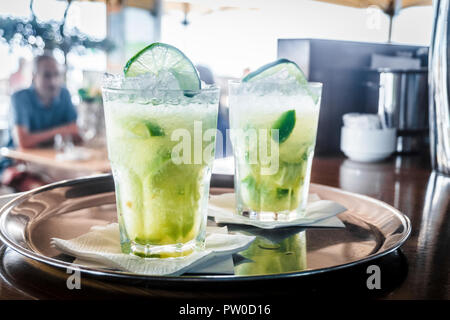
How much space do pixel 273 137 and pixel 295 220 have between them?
0.57 ft

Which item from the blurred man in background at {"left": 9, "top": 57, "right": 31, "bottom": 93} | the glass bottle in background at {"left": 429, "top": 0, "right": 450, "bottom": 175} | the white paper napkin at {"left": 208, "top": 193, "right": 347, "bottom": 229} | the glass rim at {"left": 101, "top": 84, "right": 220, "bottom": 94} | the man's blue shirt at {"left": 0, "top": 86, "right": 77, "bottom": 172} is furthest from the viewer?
the blurred man in background at {"left": 9, "top": 57, "right": 31, "bottom": 93}

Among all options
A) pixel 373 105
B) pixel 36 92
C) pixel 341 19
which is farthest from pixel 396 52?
pixel 341 19

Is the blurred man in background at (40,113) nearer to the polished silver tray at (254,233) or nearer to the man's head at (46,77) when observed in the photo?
the man's head at (46,77)

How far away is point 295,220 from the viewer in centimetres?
95

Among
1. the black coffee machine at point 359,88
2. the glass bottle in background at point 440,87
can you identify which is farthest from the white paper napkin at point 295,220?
the black coffee machine at point 359,88

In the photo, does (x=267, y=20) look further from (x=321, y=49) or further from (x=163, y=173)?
(x=163, y=173)

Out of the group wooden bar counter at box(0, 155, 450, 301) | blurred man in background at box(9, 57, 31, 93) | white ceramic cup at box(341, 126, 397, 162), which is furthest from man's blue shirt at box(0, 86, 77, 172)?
wooden bar counter at box(0, 155, 450, 301)

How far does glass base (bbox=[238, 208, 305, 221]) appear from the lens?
3.19 feet

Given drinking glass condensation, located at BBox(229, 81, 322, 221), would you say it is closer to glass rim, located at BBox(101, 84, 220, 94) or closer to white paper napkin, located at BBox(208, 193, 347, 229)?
white paper napkin, located at BBox(208, 193, 347, 229)

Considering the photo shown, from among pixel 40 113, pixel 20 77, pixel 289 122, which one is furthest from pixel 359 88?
pixel 20 77

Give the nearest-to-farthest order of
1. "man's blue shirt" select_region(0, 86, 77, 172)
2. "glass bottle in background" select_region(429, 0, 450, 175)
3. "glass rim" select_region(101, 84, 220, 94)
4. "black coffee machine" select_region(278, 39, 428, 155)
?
"glass rim" select_region(101, 84, 220, 94) → "glass bottle in background" select_region(429, 0, 450, 175) → "black coffee machine" select_region(278, 39, 428, 155) → "man's blue shirt" select_region(0, 86, 77, 172)

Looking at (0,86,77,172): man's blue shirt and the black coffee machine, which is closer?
the black coffee machine

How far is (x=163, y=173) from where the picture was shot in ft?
2.45

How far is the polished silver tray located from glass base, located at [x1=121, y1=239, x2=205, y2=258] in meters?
0.08
